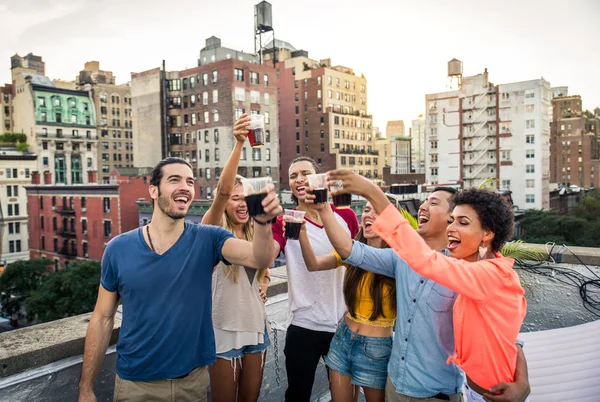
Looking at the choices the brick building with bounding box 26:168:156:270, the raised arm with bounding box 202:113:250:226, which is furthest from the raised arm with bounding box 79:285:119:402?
the brick building with bounding box 26:168:156:270

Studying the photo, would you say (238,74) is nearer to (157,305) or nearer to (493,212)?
A: (157,305)

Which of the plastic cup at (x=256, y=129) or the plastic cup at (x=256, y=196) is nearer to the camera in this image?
the plastic cup at (x=256, y=196)

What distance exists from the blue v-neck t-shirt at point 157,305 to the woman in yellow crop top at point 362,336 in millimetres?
884

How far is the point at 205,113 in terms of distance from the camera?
5722 cm

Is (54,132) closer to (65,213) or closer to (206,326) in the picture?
(65,213)

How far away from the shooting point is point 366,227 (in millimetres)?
3408

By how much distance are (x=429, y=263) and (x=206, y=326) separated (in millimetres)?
1580

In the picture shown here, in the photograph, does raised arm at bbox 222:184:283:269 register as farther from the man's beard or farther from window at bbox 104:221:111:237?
window at bbox 104:221:111:237

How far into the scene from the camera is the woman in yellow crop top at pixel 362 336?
3074mm

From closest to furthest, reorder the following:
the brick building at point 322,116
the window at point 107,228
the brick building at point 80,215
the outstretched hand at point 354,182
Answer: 1. the outstretched hand at point 354,182
2. the brick building at point 80,215
3. the window at point 107,228
4. the brick building at point 322,116

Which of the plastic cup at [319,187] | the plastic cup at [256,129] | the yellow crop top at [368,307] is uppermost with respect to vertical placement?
the plastic cup at [256,129]

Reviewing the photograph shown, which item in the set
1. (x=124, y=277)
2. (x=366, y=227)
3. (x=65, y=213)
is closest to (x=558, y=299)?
(x=366, y=227)

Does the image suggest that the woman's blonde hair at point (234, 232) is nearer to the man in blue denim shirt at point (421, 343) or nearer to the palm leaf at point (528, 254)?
the man in blue denim shirt at point (421, 343)

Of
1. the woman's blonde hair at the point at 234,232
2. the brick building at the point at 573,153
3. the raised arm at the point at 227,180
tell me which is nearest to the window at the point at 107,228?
the woman's blonde hair at the point at 234,232
